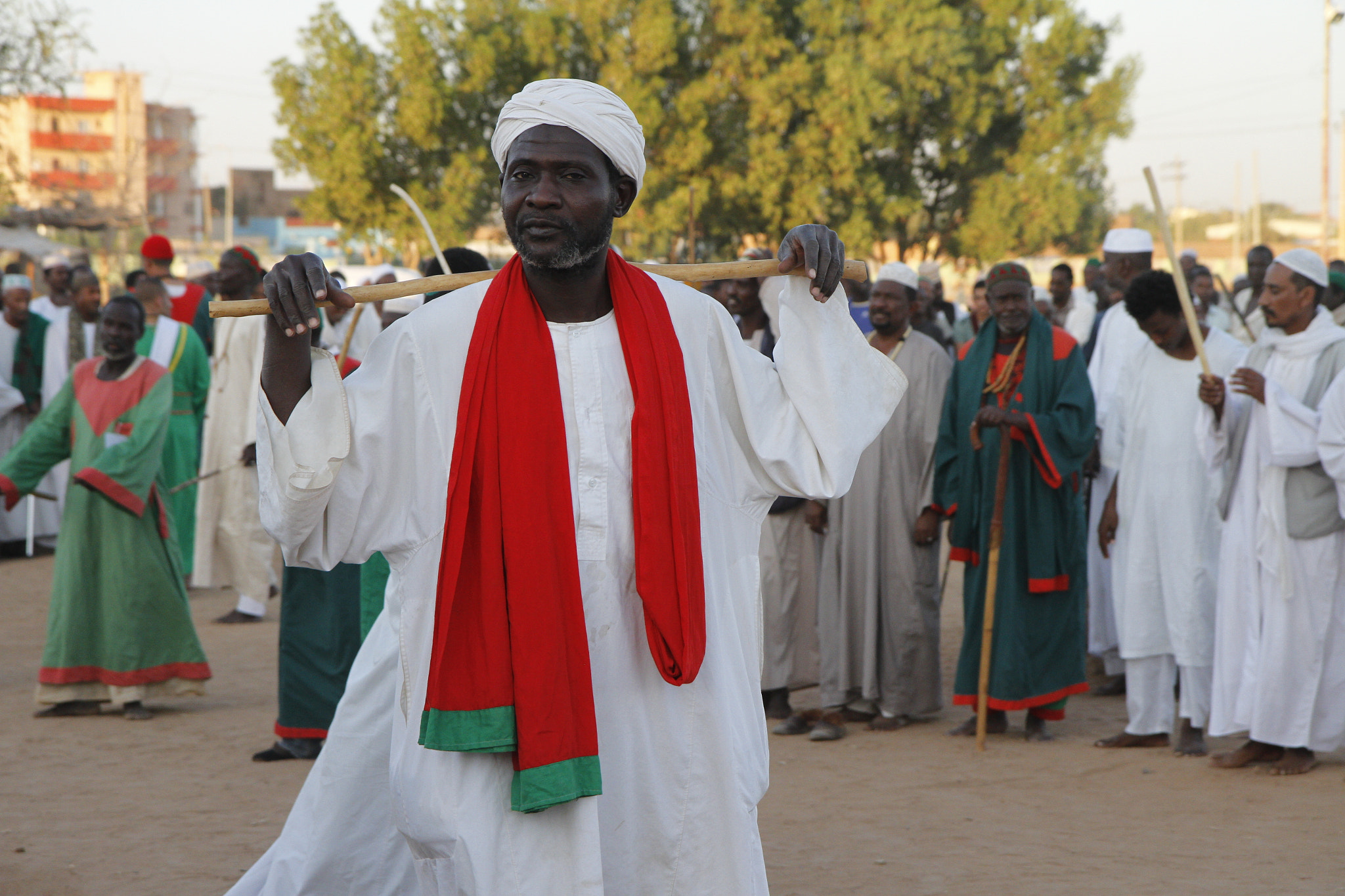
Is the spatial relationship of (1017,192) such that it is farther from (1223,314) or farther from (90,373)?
(90,373)

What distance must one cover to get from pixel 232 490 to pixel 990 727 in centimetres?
562

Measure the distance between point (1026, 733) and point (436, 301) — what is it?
16.1 ft

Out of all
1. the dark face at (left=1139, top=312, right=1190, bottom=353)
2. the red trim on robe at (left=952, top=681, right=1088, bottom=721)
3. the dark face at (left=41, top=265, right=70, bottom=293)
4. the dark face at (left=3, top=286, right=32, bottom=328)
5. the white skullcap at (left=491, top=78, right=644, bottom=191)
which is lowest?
the red trim on robe at (left=952, top=681, right=1088, bottom=721)

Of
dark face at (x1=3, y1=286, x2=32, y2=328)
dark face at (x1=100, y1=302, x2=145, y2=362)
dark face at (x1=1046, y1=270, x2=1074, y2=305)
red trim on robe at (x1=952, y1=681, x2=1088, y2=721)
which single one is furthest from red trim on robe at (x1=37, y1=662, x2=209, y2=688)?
dark face at (x1=1046, y1=270, x2=1074, y2=305)

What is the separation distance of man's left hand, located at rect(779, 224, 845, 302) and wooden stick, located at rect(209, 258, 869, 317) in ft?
0.08

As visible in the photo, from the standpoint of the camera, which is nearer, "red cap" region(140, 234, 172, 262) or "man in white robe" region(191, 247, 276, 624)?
"man in white robe" region(191, 247, 276, 624)

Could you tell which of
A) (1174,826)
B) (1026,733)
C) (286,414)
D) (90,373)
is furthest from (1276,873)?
(90,373)

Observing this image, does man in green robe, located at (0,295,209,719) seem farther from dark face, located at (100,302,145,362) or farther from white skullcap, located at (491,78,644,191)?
white skullcap, located at (491,78,644,191)

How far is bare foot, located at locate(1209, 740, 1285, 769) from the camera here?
20.1 feet

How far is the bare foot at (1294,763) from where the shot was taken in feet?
19.8

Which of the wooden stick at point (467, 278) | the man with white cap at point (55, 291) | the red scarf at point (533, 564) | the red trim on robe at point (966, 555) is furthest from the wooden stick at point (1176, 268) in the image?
the man with white cap at point (55, 291)

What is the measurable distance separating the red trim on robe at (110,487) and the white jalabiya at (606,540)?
4.66 meters

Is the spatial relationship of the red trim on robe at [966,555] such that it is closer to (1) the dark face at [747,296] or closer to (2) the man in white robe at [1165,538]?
(2) the man in white robe at [1165,538]

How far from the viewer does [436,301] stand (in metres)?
2.80
